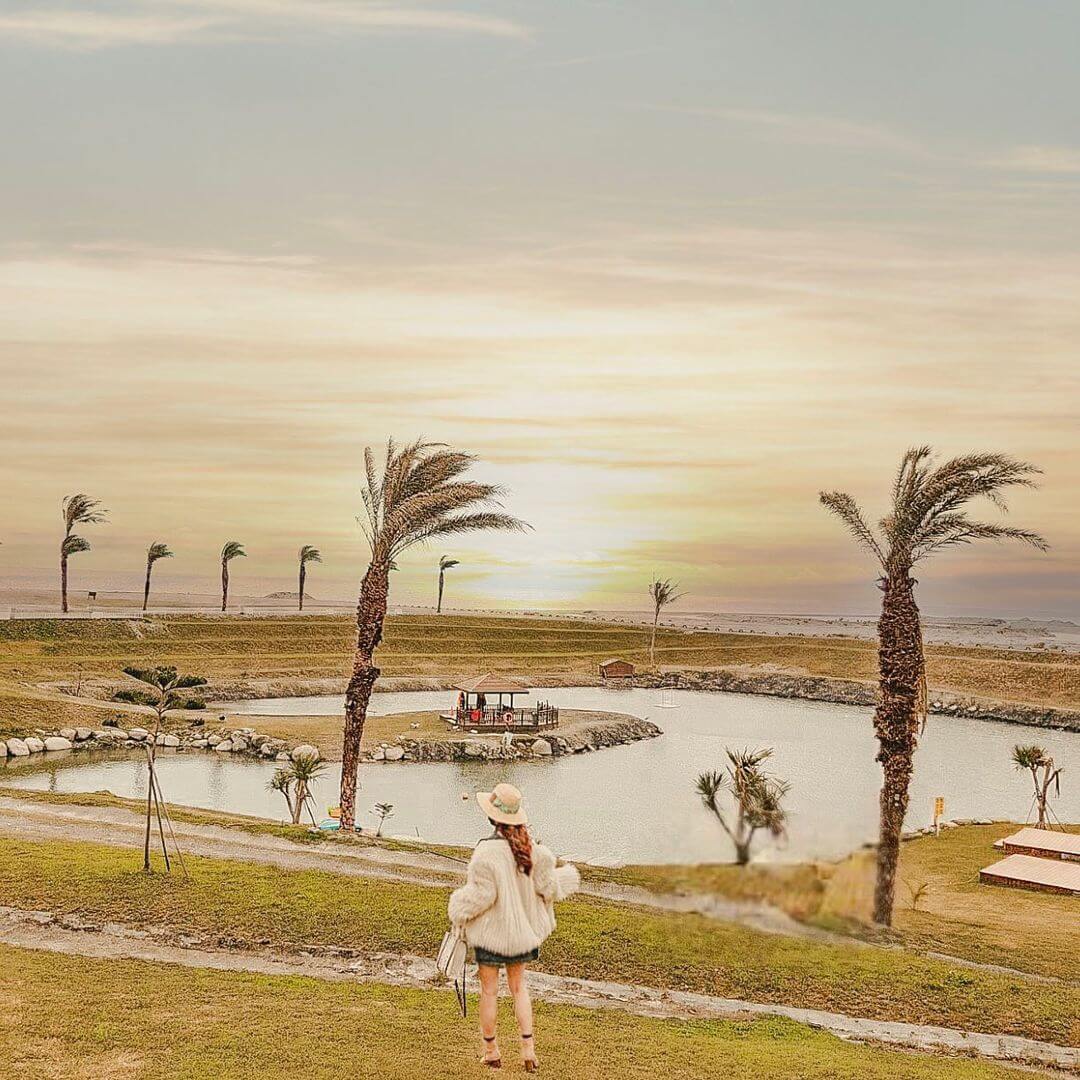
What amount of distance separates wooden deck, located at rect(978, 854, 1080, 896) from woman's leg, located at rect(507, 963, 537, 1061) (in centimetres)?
2015

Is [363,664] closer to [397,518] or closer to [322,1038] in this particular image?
[397,518]

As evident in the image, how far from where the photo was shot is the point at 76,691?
59.9m

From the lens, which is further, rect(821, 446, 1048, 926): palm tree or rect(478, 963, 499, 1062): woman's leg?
rect(821, 446, 1048, 926): palm tree

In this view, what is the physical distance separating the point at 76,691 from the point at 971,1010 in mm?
56093

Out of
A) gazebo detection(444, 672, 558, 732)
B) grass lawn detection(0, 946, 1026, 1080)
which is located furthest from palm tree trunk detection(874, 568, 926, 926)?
gazebo detection(444, 672, 558, 732)

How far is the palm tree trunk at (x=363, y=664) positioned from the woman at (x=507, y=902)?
1946cm

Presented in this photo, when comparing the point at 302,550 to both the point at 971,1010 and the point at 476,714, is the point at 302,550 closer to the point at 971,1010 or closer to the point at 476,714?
the point at 476,714

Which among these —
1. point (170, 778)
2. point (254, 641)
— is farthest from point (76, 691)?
point (254, 641)

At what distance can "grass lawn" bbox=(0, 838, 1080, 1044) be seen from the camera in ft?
46.8

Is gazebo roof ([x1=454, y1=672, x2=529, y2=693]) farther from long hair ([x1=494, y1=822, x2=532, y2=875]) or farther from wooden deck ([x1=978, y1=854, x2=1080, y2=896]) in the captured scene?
long hair ([x1=494, y1=822, x2=532, y2=875])

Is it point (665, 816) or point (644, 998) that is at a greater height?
point (644, 998)

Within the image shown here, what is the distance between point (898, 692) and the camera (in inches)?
867

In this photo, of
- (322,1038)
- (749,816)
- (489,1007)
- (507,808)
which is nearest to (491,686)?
(749,816)

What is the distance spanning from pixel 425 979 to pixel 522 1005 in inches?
197
